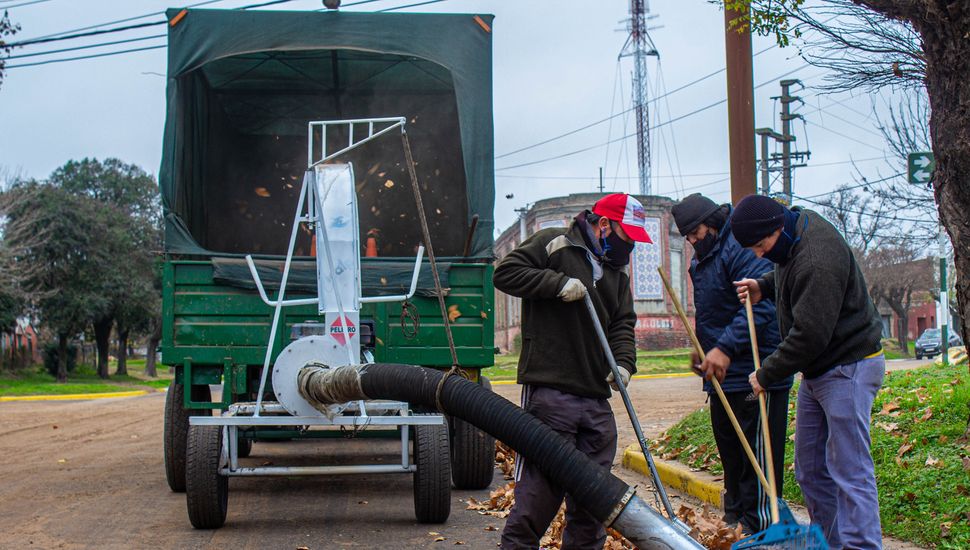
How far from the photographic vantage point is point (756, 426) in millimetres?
5422

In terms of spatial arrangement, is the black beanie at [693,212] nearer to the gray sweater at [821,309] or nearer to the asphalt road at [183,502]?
the gray sweater at [821,309]

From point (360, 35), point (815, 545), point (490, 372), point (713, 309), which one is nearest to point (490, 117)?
point (360, 35)

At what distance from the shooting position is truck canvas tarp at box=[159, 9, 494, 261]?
8.40 m

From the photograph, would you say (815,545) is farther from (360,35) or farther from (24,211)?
(24,211)

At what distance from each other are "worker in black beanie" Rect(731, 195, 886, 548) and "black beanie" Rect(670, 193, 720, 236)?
90cm

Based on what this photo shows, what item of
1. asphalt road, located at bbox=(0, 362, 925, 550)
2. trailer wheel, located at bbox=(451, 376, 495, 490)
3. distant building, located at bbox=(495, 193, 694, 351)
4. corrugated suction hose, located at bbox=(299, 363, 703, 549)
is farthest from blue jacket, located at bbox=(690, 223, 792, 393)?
distant building, located at bbox=(495, 193, 694, 351)

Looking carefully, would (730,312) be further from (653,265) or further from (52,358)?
(52,358)

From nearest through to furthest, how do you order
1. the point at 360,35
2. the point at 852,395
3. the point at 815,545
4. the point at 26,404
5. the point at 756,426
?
the point at 815,545
the point at 852,395
the point at 756,426
the point at 360,35
the point at 26,404

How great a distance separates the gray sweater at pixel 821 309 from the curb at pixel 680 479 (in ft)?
8.87

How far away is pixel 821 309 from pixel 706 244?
1373 mm

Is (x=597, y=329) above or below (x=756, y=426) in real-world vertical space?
above

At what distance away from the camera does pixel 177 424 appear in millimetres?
7836

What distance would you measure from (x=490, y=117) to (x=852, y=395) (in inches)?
192

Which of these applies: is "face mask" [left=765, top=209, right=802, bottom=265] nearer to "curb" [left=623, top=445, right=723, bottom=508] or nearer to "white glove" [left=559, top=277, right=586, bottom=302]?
"white glove" [left=559, top=277, right=586, bottom=302]
